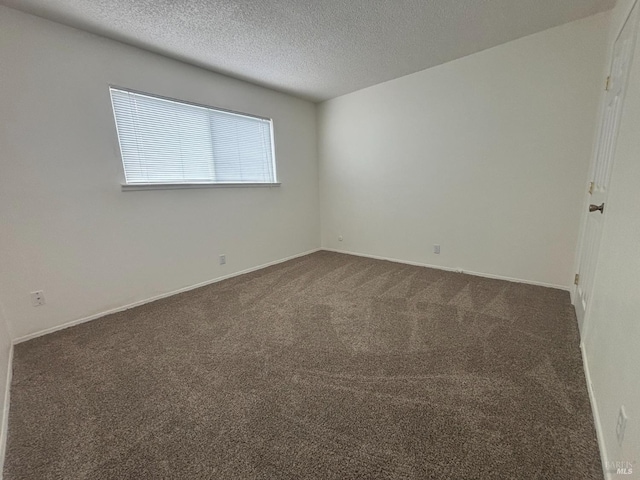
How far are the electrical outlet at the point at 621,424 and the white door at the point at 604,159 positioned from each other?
102 centimetres

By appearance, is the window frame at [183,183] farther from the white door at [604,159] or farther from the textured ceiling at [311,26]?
the white door at [604,159]

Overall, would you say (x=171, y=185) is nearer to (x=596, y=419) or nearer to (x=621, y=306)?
(x=621, y=306)

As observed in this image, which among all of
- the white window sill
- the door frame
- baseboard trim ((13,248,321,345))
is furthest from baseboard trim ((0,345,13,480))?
the door frame

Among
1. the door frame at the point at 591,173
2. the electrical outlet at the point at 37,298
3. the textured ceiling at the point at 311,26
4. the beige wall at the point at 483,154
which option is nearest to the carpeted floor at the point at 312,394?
Result: the door frame at the point at 591,173

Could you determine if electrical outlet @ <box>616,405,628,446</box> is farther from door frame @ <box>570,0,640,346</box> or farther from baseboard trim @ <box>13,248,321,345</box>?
baseboard trim @ <box>13,248,321,345</box>

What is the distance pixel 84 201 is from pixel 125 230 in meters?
0.39

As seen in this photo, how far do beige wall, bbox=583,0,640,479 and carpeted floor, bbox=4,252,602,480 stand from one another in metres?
0.19

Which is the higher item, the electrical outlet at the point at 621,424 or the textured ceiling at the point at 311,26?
the textured ceiling at the point at 311,26

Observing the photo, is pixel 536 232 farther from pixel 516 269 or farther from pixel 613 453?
pixel 613 453

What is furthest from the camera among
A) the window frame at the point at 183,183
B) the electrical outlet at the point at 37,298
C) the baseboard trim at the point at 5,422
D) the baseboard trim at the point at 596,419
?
the window frame at the point at 183,183

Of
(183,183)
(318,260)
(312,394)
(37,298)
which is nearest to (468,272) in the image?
(318,260)

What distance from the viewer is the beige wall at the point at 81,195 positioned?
197 centimetres

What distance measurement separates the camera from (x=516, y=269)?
2.94 m

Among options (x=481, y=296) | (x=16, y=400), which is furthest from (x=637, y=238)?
(x=16, y=400)
